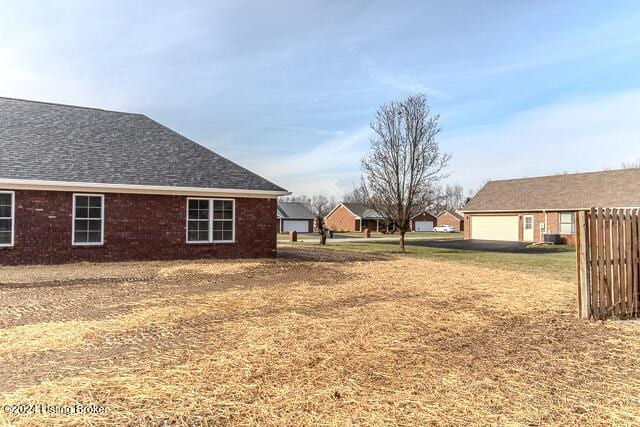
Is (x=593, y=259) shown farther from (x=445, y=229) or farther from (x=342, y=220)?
(x=445, y=229)

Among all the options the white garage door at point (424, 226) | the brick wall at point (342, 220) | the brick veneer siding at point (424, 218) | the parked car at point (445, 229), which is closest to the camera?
the brick wall at point (342, 220)

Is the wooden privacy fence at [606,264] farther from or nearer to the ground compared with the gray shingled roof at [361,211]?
nearer to the ground

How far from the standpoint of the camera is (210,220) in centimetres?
1627

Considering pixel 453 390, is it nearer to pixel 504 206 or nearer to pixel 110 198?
pixel 110 198

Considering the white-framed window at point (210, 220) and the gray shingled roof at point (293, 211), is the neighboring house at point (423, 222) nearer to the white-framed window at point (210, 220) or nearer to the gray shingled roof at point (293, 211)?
the gray shingled roof at point (293, 211)

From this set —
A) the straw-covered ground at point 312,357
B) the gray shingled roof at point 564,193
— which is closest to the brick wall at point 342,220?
the gray shingled roof at point 564,193

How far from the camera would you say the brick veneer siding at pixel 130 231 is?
13.4 m

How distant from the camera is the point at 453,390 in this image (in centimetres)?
391

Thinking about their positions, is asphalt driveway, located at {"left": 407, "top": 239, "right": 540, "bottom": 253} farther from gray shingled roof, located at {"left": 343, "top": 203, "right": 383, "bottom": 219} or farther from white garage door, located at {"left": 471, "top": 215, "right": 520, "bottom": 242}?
gray shingled roof, located at {"left": 343, "top": 203, "right": 383, "bottom": 219}

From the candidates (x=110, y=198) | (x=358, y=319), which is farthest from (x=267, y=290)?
(x=110, y=198)

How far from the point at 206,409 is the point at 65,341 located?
2941mm

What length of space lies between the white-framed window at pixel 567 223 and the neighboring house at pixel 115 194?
22.6 meters

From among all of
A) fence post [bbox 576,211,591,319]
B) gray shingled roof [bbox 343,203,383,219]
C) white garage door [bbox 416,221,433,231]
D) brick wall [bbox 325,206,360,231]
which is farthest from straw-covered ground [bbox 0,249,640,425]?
white garage door [bbox 416,221,433,231]

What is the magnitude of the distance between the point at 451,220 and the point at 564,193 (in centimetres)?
4251
